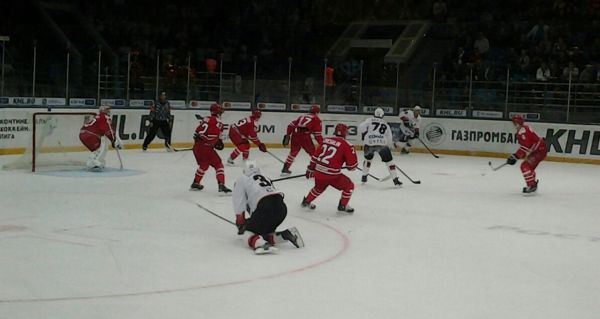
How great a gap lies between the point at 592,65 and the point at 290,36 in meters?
9.40

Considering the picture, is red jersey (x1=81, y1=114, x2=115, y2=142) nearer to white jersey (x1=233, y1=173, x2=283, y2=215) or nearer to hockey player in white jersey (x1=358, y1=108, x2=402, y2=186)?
hockey player in white jersey (x1=358, y1=108, x2=402, y2=186)

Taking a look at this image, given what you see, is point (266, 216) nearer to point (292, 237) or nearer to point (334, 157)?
point (292, 237)

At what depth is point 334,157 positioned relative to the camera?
1075 cm

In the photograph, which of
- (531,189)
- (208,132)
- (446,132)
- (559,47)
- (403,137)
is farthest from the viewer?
(559,47)

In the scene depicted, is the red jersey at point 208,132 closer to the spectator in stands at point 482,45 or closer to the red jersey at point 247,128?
the red jersey at point 247,128

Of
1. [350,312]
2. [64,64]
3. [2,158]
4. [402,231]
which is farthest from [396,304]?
[64,64]

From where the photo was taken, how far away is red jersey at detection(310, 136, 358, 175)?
35.3 feet

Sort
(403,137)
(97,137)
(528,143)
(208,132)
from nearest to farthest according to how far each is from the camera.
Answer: (208,132)
(528,143)
(97,137)
(403,137)

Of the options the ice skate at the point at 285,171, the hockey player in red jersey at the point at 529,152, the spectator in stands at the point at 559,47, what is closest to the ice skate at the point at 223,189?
the ice skate at the point at 285,171

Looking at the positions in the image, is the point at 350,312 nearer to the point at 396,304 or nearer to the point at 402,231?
the point at 396,304

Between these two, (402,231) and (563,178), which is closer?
(402,231)

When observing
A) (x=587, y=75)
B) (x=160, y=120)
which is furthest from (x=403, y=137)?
(x=160, y=120)

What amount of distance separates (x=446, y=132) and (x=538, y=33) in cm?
450

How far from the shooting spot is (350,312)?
6090mm
